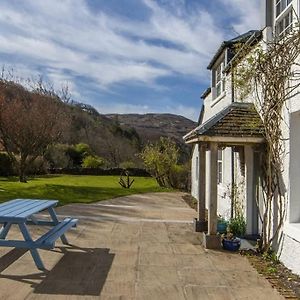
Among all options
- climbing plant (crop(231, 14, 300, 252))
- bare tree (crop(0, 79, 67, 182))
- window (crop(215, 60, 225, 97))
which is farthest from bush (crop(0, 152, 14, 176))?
climbing plant (crop(231, 14, 300, 252))

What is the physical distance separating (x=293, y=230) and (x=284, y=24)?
A: 3.96m

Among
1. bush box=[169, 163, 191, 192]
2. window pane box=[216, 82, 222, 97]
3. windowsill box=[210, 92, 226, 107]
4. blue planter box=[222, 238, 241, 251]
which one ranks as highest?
window pane box=[216, 82, 222, 97]

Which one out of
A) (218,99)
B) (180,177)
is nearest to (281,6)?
(218,99)

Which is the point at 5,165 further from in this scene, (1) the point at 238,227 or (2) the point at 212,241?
(2) the point at 212,241

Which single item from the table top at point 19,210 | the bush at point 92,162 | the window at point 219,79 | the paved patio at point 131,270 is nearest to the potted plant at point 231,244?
the paved patio at point 131,270

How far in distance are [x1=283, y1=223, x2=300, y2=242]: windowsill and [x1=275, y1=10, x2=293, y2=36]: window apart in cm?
343

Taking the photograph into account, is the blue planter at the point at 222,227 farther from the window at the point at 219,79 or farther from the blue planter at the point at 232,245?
the window at the point at 219,79

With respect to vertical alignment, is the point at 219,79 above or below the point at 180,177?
above

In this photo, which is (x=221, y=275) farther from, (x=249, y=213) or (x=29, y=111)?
(x=29, y=111)

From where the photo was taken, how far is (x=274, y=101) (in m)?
8.09

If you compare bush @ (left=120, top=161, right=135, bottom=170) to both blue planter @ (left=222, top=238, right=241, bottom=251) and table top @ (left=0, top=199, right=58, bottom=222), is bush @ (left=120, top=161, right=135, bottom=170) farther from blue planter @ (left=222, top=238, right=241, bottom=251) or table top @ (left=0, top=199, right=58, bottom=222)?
blue planter @ (left=222, top=238, right=241, bottom=251)

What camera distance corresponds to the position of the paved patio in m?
5.96

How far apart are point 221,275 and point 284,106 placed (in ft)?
10.6

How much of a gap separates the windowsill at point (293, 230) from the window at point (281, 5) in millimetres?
4087
